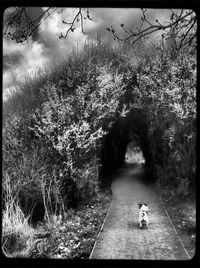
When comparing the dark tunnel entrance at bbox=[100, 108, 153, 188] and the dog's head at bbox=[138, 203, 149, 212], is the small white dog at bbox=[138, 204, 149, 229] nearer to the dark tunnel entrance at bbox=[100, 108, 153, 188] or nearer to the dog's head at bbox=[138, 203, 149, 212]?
the dog's head at bbox=[138, 203, 149, 212]

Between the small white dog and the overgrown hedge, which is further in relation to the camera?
the overgrown hedge

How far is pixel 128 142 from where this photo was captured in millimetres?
4871

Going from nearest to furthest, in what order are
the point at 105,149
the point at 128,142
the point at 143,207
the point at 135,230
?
the point at 135,230 < the point at 143,207 < the point at 128,142 < the point at 105,149

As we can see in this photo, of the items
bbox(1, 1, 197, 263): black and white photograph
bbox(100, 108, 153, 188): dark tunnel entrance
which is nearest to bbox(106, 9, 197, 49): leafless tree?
bbox(1, 1, 197, 263): black and white photograph

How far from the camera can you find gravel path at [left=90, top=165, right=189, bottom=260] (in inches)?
105

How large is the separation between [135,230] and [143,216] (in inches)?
13.0

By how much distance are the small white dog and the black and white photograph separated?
0.02 metres

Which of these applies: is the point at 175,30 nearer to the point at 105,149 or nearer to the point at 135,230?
the point at 135,230

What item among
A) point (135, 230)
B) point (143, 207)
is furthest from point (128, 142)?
point (135, 230)

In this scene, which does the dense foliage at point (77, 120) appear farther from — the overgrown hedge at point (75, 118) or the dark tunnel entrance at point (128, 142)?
the dark tunnel entrance at point (128, 142)

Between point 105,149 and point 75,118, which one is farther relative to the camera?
point 75,118

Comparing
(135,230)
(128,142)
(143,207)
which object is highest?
(128,142)

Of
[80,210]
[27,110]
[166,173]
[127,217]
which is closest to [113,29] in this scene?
[166,173]

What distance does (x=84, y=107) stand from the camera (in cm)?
862
